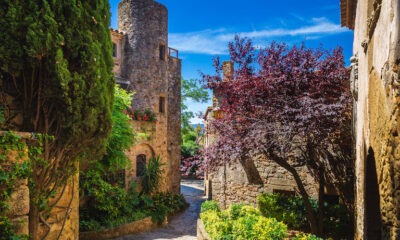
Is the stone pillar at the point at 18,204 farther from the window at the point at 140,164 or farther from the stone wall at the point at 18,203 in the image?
the window at the point at 140,164

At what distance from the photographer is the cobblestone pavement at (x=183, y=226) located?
432 inches

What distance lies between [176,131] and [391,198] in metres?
18.2

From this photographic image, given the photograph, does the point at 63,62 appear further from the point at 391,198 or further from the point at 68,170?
the point at 391,198

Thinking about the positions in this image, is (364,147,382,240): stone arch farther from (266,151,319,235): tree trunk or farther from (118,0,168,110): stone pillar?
(118,0,168,110): stone pillar

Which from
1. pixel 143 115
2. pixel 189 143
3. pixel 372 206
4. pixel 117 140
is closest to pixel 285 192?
pixel 372 206

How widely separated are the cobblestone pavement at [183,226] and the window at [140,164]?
316 centimetres

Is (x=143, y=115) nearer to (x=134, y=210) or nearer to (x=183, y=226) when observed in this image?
(x=134, y=210)

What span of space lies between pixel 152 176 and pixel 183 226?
3215 millimetres

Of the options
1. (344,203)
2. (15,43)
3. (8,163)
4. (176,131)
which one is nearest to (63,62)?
(15,43)

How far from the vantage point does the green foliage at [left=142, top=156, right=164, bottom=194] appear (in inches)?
591

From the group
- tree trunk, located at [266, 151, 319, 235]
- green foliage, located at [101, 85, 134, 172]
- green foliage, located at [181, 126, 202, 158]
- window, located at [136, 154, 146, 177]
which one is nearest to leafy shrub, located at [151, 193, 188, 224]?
window, located at [136, 154, 146, 177]

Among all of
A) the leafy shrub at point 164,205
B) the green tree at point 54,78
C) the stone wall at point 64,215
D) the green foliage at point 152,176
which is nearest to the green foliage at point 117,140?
the green foliage at point 152,176

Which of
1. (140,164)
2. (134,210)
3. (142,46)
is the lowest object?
(134,210)

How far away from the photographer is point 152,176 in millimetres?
15305
